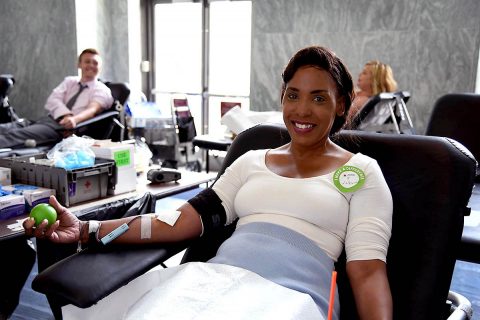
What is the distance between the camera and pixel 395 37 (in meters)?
3.97

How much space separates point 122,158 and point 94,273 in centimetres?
108

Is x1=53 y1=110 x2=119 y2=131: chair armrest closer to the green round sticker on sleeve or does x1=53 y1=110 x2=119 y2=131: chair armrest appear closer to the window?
the window

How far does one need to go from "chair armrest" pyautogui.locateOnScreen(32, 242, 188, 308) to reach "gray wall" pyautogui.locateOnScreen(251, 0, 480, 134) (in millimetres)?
3179

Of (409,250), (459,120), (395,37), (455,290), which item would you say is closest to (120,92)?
(395,37)

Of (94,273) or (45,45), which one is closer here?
(94,273)

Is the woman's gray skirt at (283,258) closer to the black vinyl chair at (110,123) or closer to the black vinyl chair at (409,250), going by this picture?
the black vinyl chair at (409,250)

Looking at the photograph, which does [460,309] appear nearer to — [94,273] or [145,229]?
[145,229]

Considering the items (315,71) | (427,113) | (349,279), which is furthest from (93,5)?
(349,279)

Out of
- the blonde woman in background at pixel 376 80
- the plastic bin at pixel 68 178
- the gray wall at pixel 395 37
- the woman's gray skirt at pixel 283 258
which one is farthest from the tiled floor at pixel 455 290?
the gray wall at pixel 395 37

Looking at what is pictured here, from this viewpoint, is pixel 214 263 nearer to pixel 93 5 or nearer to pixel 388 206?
pixel 388 206

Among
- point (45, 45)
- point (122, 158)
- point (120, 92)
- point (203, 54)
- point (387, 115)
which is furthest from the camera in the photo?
point (45, 45)

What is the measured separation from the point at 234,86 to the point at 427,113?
1812 millimetres

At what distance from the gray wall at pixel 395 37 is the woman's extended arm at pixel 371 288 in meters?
3.05

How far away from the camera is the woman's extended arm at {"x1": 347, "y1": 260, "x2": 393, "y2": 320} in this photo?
1095 millimetres
